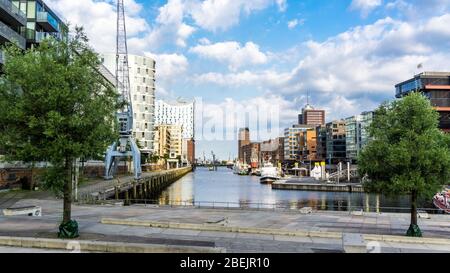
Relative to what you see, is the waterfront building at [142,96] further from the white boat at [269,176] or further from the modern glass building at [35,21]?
the modern glass building at [35,21]

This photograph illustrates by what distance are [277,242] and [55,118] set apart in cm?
1244

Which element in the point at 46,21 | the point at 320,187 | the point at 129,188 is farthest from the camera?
the point at 320,187

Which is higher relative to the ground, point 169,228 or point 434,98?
point 434,98

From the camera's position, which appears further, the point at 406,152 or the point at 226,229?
the point at 226,229

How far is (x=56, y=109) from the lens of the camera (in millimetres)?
20922

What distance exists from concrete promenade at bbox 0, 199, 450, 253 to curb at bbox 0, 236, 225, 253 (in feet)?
3.47

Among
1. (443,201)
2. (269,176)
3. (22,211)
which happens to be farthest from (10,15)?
(269,176)

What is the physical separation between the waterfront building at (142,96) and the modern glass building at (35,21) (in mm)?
93352

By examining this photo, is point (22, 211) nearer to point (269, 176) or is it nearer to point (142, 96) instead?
point (269, 176)

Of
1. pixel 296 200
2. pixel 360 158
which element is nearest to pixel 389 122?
pixel 360 158

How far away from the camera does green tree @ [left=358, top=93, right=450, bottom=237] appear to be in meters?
24.0

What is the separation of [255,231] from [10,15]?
52.1 meters

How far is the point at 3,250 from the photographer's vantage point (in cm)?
1747
